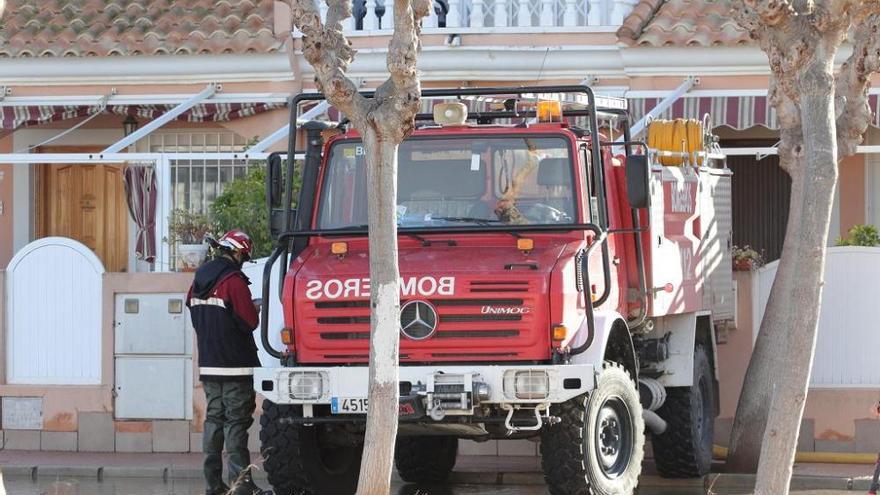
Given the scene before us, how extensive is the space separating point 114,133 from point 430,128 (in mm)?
9221

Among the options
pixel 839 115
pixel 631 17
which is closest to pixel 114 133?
pixel 631 17

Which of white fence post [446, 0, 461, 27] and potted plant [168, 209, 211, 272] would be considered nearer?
potted plant [168, 209, 211, 272]

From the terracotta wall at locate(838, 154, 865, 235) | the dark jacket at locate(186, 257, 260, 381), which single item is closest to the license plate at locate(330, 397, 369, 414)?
the dark jacket at locate(186, 257, 260, 381)

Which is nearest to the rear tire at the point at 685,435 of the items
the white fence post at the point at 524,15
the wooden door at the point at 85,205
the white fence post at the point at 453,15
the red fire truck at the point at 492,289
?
the red fire truck at the point at 492,289

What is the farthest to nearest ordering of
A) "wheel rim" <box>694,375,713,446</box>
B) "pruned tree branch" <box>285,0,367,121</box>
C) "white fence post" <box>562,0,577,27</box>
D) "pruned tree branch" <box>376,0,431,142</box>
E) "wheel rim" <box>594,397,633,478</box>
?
"white fence post" <box>562,0,577,27</box>
"wheel rim" <box>694,375,713,446</box>
"wheel rim" <box>594,397,633,478</box>
"pruned tree branch" <box>285,0,367,121</box>
"pruned tree branch" <box>376,0,431,142</box>

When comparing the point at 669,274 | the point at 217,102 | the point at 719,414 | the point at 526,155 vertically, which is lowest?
the point at 719,414

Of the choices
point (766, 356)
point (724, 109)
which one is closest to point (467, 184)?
point (766, 356)

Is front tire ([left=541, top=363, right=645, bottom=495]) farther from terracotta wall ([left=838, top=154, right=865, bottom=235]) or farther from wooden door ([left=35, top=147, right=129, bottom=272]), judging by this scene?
wooden door ([left=35, top=147, right=129, bottom=272])

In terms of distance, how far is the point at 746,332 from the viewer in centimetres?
1394

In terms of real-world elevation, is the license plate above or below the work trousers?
above

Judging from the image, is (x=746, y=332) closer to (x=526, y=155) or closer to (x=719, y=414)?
(x=719, y=414)

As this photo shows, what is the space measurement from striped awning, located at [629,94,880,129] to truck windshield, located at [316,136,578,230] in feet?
19.0

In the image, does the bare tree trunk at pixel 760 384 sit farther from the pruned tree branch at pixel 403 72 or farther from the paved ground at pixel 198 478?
the pruned tree branch at pixel 403 72

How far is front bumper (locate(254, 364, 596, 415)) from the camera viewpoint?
31.7 feet
